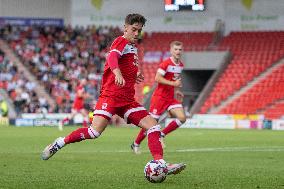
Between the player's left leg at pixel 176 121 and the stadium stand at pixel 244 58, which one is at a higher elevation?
the player's left leg at pixel 176 121

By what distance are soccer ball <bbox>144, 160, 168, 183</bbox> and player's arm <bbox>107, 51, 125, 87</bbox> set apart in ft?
3.76

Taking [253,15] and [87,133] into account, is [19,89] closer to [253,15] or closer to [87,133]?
[253,15]

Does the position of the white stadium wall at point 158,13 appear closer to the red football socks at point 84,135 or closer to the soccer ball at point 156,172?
the red football socks at point 84,135

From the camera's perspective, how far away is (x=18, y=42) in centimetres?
5150

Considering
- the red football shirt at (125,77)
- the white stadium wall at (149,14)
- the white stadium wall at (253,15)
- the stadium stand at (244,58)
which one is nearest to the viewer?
the red football shirt at (125,77)

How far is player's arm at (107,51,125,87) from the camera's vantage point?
34.0 ft

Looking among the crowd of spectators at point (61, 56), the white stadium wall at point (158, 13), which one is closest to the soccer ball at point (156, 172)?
the crowd of spectators at point (61, 56)

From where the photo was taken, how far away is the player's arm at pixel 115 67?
10359 millimetres

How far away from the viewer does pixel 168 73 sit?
1939 cm

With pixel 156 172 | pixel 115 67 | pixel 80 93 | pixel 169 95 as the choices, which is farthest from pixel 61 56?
pixel 156 172

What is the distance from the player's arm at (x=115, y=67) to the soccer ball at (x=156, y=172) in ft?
3.76

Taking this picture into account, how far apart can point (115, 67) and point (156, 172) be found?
62.4 inches

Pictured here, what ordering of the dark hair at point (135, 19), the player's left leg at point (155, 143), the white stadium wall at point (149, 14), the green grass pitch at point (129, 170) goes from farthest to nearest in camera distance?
the white stadium wall at point (149, 14) → the dark hair at point (135, 19) → the player's left leg at point (155, 143) → the green grass pitch at point (129, 170)

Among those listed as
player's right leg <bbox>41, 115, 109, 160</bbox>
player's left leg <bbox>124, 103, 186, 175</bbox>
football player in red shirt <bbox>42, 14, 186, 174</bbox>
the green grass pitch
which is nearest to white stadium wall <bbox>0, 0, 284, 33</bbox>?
the green grass pitch
